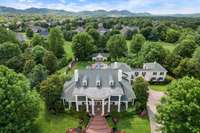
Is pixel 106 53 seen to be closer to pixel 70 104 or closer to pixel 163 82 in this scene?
pixel 163 82

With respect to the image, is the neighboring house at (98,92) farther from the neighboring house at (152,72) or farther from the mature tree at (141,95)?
the neighboring house at (152,72)

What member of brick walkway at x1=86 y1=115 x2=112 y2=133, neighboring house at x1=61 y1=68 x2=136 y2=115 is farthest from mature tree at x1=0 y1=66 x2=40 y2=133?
neighboring house at x1=61 y1=68 x2=136 y2=115

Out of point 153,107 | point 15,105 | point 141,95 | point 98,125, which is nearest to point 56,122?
point 98,125

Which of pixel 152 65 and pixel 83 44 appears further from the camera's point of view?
pixel 83 44

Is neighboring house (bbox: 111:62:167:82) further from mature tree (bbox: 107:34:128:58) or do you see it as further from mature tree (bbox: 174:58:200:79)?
mature tree (bbox: 107:34:128:58)

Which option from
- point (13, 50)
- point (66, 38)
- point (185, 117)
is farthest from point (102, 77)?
point (66, 38)
